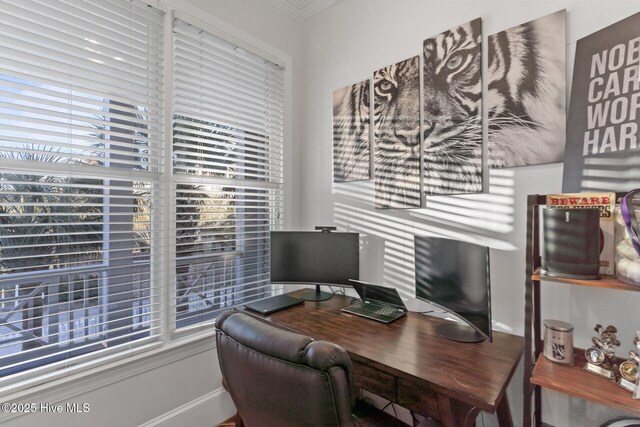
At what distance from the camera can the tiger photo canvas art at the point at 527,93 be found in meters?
1.34

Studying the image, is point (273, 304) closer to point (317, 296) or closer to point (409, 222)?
point (317, 296)

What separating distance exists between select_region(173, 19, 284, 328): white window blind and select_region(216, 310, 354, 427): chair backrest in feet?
3.49

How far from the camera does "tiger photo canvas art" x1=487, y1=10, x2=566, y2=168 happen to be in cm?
134

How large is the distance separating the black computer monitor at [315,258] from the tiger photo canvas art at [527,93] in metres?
0.97

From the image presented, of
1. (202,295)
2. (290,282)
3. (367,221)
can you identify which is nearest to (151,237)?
(202,295)

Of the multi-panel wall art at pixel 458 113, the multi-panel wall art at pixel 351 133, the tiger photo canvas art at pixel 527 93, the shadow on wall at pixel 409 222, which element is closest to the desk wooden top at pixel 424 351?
the shadow on wall at pixel 409 222

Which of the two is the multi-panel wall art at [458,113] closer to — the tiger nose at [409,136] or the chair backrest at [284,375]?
the tiger nose at [409,136]

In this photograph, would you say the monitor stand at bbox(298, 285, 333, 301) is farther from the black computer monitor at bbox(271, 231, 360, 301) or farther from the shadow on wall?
the shadow on wall

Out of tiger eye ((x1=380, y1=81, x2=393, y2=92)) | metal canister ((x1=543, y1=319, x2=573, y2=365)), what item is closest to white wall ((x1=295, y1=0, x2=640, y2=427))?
tiger eye ((x1=380, y1=81, x2=393, y2=92))

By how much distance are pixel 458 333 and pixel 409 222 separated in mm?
683

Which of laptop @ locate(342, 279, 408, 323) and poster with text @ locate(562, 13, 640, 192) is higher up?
poster with text @ locate(562, 13, 640, 192)

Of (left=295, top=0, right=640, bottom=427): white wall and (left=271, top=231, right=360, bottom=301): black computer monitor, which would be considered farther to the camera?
(left=271, top=231, right=360, bottom=301): black computer monitor

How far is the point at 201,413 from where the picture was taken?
1.87 m

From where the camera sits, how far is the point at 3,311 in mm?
1294
